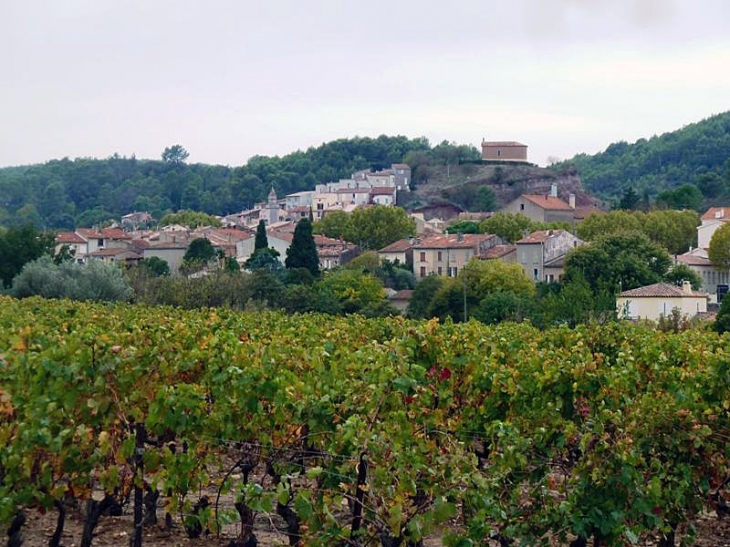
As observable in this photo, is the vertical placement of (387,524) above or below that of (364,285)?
above

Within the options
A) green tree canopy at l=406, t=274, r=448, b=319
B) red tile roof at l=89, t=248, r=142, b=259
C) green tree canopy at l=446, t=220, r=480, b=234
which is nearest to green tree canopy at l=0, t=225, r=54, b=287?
green tree canopy at l=406, t=274, r=448, b=319

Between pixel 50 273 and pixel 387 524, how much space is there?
44168 mm

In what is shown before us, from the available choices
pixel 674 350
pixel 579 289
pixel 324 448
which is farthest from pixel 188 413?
pixel 579 289

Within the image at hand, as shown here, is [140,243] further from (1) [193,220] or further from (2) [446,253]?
(1) [193,220]

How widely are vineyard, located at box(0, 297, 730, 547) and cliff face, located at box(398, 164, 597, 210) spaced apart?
13675 centimetres

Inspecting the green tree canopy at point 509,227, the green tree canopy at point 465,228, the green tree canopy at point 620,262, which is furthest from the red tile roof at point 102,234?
the green tree canopy at point 620,262

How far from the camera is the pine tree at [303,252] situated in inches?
3273

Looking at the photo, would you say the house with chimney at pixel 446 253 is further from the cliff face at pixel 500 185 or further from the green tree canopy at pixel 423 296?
the cliff face at pixel 500 185

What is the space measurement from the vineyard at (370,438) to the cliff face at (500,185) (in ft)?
449

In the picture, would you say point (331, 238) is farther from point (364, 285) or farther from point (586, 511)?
point (586, 511)

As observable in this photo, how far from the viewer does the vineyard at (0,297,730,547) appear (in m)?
10.1

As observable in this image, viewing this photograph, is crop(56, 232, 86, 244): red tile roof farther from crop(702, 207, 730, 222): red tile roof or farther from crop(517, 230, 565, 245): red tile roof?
crop(702, 207, 730, 222): red tile roof

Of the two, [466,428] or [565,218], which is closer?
[466,428]

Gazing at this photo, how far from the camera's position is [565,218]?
127938 mm
